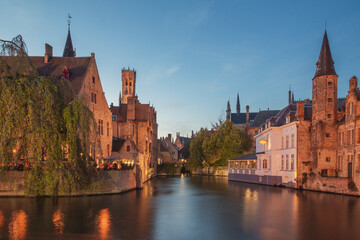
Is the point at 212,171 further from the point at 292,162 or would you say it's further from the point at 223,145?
the point at 292,162

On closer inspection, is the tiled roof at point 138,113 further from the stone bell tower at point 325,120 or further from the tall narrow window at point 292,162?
the stone bell tower at point 325,120

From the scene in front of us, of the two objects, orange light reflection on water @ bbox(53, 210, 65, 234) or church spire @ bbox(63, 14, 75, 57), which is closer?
orange light reflection on water @ bbox(53, 210, 65, 234)

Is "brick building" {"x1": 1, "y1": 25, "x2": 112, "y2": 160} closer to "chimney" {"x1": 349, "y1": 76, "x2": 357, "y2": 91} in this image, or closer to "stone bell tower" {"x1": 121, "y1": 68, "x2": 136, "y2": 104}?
"chimney" {"x1": 349, "y1": 76, "x2": 357, "y2": 91}

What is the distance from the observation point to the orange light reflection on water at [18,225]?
13148mm

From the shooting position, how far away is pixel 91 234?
1349 centimetres

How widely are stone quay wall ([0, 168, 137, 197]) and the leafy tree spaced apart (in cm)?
233

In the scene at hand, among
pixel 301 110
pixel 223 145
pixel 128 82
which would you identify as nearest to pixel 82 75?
pixel 301 110

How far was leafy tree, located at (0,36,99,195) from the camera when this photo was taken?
17297 mm

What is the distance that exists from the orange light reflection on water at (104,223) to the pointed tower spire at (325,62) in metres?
27.8

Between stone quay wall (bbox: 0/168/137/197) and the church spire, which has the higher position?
the church spire

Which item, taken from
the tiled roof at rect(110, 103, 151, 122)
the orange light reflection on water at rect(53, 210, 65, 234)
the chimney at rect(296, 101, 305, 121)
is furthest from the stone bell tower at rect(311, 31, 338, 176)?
the orange light reflection on water at rect(53, 210, 65, 234)

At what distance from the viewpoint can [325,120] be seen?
32.2 metres

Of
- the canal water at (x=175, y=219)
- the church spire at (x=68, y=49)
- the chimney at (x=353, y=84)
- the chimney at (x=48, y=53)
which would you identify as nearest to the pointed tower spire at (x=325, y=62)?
the chimney at (x=353, y=84)

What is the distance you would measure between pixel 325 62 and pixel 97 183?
91.4ft
